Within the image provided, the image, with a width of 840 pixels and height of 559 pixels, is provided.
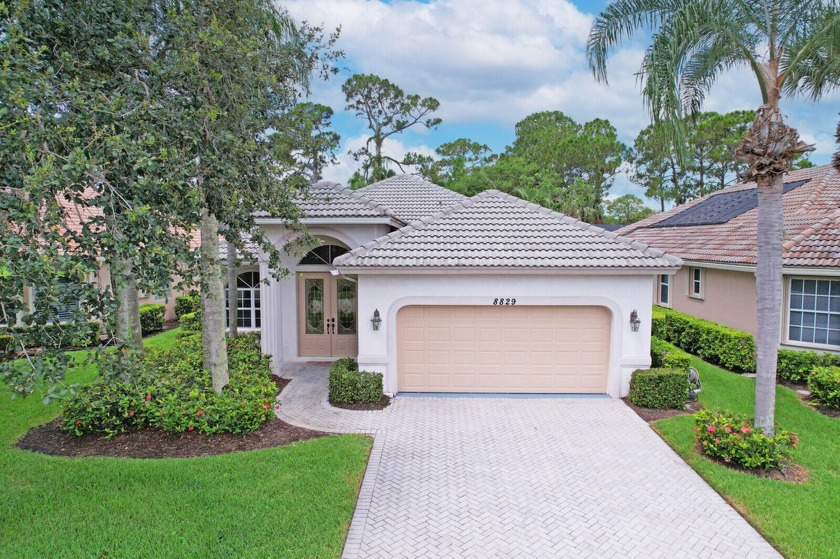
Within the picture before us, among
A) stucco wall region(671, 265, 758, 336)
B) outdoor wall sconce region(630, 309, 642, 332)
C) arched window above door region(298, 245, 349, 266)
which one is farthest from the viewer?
arched window above door region(298, 245, 349, 266)

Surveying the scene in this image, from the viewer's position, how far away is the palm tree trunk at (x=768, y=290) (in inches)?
292

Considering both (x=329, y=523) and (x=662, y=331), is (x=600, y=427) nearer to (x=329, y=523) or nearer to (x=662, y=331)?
(x=329, y=523)

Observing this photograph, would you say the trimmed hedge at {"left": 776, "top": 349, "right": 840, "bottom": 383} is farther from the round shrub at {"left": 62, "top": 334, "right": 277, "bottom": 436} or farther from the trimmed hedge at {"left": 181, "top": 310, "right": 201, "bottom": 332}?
the trimmed hedge at {"left": 181, "top": 310, "right": 201, "bottom": 332}

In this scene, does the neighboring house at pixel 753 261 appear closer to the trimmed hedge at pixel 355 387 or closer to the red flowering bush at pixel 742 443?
the red flowering bush at pixel 742 443

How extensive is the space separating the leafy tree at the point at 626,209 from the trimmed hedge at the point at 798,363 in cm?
3415

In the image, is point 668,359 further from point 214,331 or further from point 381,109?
point 381,109

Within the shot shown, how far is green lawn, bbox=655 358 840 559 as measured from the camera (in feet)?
18.7

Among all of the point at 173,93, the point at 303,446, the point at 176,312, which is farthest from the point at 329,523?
the point at 176,312

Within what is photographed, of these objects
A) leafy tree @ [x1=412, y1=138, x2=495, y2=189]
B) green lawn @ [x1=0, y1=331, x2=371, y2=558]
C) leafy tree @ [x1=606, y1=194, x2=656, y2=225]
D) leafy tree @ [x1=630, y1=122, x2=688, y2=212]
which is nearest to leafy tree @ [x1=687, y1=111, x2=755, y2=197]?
leafy tree @ [x1=630, y1=122, x2=688, y2=212]

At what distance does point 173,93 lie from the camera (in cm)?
697

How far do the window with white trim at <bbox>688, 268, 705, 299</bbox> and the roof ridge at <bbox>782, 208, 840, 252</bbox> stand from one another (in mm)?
4038

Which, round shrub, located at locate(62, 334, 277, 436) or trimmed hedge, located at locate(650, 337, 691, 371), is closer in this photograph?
round shrub, located at locate(62, 334, 277, 436)

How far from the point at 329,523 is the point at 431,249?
262 inches

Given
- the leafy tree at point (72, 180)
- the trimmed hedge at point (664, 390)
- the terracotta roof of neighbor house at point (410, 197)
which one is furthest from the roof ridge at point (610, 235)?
the leafy tree at point (72, 180)
